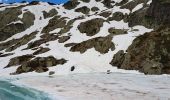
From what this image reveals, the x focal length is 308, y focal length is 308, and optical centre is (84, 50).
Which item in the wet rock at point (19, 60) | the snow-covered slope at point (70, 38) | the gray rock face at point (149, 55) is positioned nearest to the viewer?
the gray rock face at point (149, 55)

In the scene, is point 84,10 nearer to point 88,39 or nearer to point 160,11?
point 160,11

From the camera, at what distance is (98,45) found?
3246 inches

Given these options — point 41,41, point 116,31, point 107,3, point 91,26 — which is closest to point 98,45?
point 116,31

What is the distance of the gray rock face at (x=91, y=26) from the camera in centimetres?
10244

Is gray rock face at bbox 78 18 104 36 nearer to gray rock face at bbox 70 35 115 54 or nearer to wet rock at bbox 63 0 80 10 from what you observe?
gray rock face at bbox 70 35 115 54

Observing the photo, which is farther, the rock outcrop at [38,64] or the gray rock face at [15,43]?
the gray rock face at [15,43]

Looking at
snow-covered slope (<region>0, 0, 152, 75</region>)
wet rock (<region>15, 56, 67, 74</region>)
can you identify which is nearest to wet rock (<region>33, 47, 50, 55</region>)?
snow-covered slope (<region>0, 0, 152, 75</region>)

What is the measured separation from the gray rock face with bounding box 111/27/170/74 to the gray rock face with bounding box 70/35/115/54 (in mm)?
7967

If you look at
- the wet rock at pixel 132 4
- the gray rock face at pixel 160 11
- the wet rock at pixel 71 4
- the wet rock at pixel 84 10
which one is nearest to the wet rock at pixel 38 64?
the gray rock face at pixel 160 11

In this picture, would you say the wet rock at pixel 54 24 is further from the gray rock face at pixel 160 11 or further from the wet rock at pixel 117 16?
the gray rock face at pixel 160 11

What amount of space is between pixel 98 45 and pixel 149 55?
20.8 metres

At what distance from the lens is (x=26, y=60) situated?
8344 cm

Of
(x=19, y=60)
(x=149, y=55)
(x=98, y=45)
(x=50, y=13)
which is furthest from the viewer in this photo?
(x=50, y=13)

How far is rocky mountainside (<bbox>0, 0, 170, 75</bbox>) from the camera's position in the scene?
222ft
